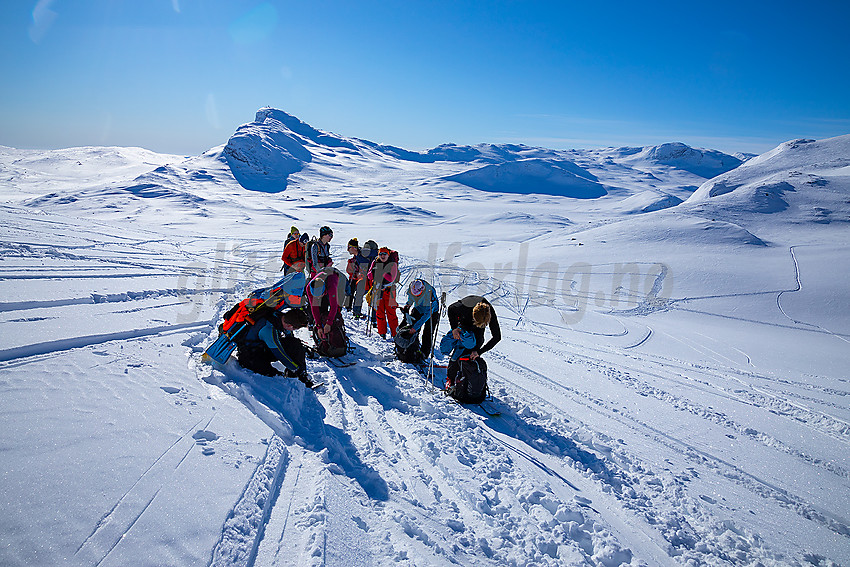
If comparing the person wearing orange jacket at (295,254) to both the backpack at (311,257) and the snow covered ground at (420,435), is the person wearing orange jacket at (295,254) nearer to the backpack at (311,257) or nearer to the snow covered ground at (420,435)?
the backpack at (311,257)

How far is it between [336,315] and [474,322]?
2.17 m

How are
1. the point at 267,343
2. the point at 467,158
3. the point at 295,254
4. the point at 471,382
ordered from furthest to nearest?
1. the point at 467,158
2. the point at 295,254
3. the point at 471,382
4. the point at 267,343

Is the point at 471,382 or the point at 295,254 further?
the point at 295,254

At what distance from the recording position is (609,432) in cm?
446

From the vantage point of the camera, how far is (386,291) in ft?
23.3

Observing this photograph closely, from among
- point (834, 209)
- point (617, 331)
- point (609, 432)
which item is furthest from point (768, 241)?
point (609, 432)

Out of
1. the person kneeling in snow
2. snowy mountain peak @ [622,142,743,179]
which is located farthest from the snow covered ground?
snowy mountain peak @ [622,142,743,179]

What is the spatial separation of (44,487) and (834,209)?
2884 cm

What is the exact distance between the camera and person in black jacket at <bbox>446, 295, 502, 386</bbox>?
15.4 feet

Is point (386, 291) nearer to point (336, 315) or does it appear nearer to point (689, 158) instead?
point (336, 315)

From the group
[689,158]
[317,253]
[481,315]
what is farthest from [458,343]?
[689,158]

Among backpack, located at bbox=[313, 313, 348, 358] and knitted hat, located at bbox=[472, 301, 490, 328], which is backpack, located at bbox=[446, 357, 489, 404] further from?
backpack, located at bbox=[313, 313, 348, 358]

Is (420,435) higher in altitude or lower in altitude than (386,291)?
lower

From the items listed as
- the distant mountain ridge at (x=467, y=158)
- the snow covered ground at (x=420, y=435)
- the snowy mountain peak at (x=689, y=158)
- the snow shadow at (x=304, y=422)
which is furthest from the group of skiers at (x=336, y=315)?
the snowy mountain peak at (x=689, y=158)
